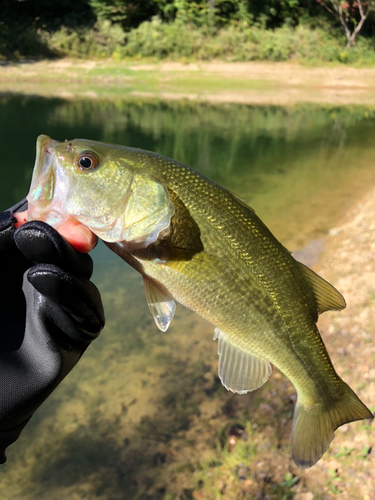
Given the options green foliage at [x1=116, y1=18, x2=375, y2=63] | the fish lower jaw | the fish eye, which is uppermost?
the fish eye

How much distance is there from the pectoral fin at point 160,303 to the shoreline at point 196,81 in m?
25.6

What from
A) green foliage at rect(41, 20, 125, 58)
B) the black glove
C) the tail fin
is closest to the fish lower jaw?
the black glove

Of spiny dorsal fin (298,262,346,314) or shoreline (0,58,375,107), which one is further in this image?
shoreline (0,58,375,107)

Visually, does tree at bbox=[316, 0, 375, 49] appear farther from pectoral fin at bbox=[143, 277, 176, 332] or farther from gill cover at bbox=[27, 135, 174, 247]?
pectoral fin at bbox=[143, 277, 176, 332]

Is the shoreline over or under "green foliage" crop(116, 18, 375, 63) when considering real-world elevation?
under

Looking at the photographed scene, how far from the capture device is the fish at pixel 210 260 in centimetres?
211

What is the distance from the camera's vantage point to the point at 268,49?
32.0 m

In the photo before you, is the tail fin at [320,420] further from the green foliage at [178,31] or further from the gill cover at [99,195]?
the green foliage at [178,31]

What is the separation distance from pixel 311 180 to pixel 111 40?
27.4 meters

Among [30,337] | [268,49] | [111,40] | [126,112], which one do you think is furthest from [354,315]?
[111,40]

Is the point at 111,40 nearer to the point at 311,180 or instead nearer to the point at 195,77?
the point at 195,77

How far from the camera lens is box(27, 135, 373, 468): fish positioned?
2109mm

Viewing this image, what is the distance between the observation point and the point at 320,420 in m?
2.54

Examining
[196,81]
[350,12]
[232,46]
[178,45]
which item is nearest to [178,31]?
[178,45]
